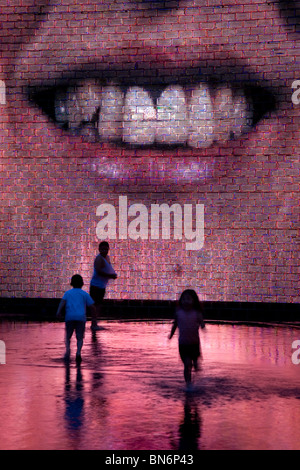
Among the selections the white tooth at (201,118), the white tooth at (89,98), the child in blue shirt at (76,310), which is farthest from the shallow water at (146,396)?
the white tooth at (89,98)

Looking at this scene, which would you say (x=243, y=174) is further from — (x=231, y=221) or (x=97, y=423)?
(x=97, y=423)

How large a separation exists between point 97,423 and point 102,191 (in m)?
12.9

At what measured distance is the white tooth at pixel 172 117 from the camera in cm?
2019

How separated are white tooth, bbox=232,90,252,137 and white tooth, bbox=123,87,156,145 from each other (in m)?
2.06

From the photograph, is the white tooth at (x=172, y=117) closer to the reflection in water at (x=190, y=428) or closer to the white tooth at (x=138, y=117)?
the white tooth at (x=138, y=117)

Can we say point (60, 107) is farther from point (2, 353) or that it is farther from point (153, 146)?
point (2, 353)

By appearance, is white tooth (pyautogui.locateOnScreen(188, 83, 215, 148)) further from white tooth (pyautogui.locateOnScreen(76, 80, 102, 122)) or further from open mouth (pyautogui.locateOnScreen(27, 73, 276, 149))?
white tooth (pyautogui.locateOnScreen(76, 80, 102, 122))

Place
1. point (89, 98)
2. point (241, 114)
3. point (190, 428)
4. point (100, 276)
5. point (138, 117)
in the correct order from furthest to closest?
1. point (89, 98)
2. point (138, 117)
3. point (241, 114)
4. point (100, 276)
5. point (190, 428)

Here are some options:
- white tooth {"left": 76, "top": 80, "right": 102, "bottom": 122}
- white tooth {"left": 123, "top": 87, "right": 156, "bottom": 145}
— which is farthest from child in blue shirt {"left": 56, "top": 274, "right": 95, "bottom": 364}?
white tooth {"left": 76, "top": 80, "right": 102, "bottom": 122}

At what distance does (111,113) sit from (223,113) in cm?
287

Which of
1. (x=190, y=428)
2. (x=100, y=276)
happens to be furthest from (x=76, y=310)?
(x=100, y=276)

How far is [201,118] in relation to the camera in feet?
65.8

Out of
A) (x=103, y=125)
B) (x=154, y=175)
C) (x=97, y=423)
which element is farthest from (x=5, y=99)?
(x=97, y=423)

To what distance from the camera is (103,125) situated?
20.6 metres
